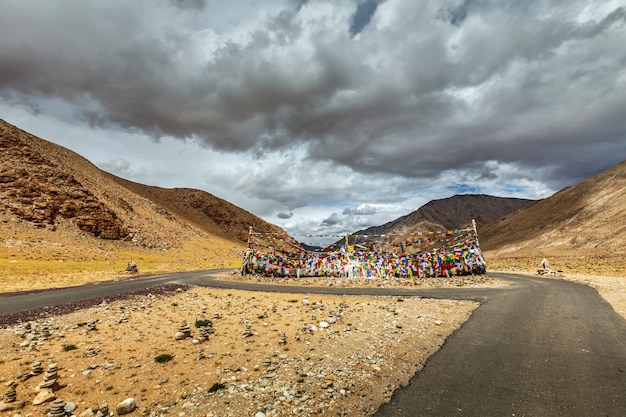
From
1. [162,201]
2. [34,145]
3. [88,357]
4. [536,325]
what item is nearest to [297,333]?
[88,357]

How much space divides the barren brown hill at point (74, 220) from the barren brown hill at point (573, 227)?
3440 inches

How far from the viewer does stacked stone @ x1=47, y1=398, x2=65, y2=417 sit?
5.71 m

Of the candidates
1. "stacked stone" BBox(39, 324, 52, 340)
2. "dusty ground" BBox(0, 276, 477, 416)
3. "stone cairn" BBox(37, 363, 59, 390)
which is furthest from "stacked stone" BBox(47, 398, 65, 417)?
"stacked stone" BBox(39, 324, 52, 340)

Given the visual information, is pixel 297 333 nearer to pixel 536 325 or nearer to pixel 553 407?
pixel 553 407

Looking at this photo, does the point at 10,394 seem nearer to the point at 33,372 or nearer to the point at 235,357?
the point at 33,372

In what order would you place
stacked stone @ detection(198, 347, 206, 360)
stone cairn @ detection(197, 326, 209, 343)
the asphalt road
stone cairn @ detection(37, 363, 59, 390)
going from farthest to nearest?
stone cairn @ detection(197, 326, 209, 343) < stacked stone @ detection(198, 347, 206, 360) < stone cairn @ detection(37, 363, 59, 390) < the asphalt road

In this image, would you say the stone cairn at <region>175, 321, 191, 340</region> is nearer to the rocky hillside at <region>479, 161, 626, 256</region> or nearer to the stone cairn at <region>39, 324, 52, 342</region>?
the stone cairn at <region>39, 324, 52, 342</region>

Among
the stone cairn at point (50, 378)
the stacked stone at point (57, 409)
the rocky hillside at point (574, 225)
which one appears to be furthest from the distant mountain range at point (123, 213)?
the stacked stone at point (57, 409)

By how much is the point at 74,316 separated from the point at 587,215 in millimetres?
135044

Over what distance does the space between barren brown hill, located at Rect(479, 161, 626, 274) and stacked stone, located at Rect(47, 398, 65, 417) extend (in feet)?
261

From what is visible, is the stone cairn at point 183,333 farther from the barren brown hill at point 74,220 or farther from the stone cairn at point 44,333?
the barren brown hill at point 74,220

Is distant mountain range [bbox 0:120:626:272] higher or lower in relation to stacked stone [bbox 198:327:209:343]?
higher

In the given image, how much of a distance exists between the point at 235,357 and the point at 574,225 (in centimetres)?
12850

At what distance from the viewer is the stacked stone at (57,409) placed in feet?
18.7
